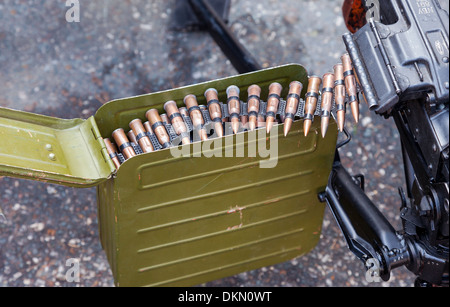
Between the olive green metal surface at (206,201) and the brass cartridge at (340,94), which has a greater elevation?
the brass cartridge at (340,94)

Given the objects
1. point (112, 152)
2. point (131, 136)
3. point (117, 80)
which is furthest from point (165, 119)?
point (117, 80)

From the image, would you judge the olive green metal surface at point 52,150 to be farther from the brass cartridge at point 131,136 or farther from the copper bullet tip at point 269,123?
the copper bullet tip at point 269,123

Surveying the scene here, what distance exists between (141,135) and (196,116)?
0.88 ft

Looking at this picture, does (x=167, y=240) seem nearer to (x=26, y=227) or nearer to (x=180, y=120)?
(x=180, y=120)

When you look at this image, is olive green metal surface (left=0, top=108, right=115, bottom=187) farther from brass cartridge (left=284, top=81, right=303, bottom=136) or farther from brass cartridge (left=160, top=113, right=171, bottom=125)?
brass cartridge (left=284, top=81, right=303, bottom=136)

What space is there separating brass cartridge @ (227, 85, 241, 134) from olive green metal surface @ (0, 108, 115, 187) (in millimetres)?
594

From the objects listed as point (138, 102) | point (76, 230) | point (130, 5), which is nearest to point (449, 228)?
point (138, 102)

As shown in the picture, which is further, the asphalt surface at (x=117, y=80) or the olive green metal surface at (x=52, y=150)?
the asphalt surface at (x=117, y=80)

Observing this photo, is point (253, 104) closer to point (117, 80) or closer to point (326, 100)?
point (326, 100)

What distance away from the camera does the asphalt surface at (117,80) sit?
361 centimetres

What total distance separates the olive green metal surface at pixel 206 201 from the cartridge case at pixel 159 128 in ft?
0.17

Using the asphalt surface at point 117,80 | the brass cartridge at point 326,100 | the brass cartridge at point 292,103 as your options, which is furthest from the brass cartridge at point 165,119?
the asphalt surface at point 117,80

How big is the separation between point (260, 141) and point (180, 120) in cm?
38

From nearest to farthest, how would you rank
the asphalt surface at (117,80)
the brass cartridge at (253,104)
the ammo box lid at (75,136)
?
the ammo box lid at (75,136) → the brass cartridge at (253,104) → the asphalt surface at (117,80)
